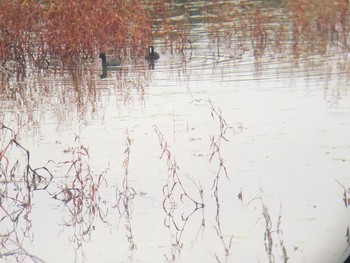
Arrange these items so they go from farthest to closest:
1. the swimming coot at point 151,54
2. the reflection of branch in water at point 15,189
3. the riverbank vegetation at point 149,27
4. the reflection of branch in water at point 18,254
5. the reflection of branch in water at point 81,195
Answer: the swimming coot at point 151,54 < the riverbank vegetation at point 149,27 < the reflection of branch in water at point 81,195 < the reflection of branch in water at point 15,189 < the reflection of branch in water at point 18,254

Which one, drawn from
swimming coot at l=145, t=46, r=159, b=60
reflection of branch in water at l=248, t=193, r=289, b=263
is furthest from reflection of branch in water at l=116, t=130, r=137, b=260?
swimming coot at l=145, t=46, r=159, b=60

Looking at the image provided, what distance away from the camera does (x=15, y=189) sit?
3564 millimetres

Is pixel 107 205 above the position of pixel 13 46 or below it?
below

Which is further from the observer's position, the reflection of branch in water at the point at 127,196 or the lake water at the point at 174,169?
the reflection of branch in water at the point at 127,196

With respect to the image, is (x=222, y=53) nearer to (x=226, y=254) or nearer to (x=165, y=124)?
(x=165, y=124)

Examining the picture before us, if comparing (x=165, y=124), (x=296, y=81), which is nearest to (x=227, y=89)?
(x=296, y=81)

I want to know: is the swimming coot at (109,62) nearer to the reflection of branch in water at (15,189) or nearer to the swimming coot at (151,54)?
the swimming coot at (151,54)

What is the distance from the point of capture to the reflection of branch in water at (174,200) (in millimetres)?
3312

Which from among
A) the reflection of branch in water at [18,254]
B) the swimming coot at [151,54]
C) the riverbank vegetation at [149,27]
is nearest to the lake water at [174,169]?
the reflection of branch in water at [18,254]

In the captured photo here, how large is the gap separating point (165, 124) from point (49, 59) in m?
0.71

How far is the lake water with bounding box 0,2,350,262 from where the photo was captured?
10.4 feet

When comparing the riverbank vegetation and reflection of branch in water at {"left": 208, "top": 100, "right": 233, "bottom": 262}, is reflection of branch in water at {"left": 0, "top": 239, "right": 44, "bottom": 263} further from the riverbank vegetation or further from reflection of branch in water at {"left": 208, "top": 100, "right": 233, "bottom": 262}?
the riverbank vegetation

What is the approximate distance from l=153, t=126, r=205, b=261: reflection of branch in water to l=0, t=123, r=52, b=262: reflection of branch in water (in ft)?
1.30

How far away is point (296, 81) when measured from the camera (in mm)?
4512
